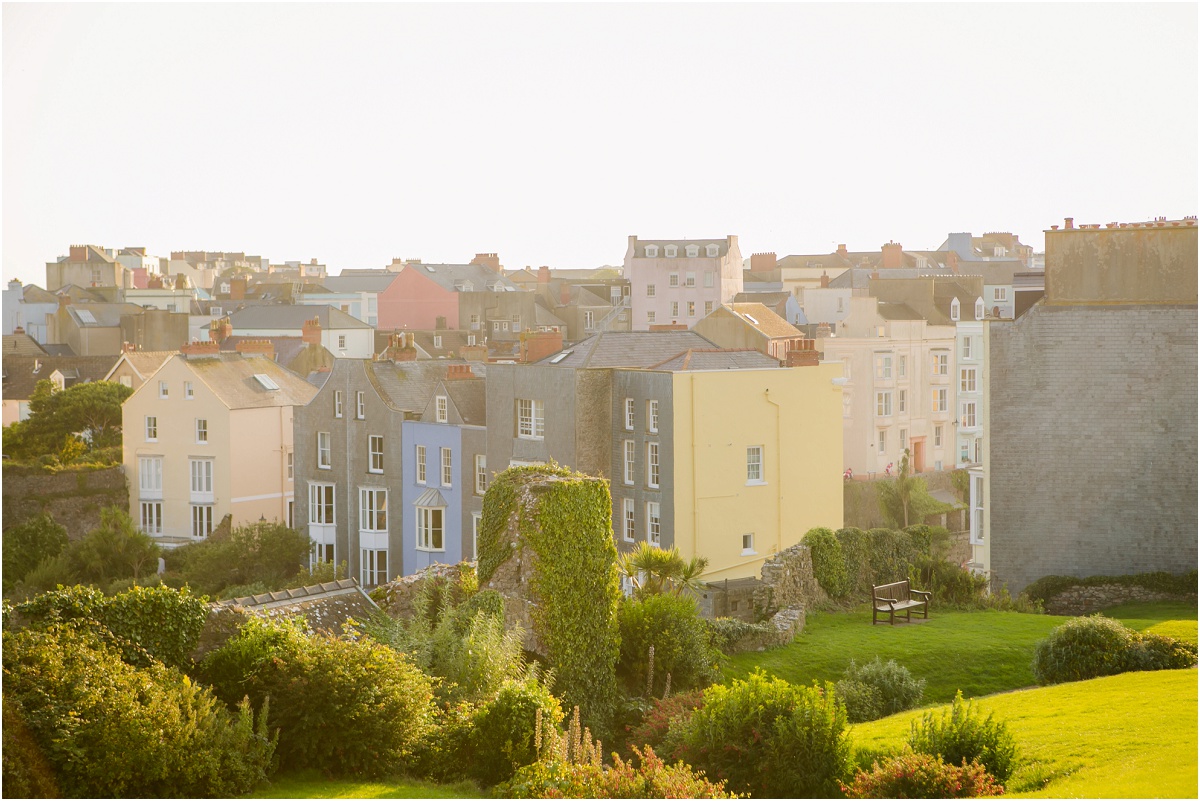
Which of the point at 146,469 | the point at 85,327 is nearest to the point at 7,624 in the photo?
the point at 146,469

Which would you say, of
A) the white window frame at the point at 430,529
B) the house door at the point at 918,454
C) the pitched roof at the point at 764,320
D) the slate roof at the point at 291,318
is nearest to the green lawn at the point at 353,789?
the white window frame at the point at 430,529

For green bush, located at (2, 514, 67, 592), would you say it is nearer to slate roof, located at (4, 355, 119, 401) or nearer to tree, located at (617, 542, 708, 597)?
slate roof, located at (4, 355, 119, 401)

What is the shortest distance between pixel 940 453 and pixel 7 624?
170 feet

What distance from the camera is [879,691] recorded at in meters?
22.2

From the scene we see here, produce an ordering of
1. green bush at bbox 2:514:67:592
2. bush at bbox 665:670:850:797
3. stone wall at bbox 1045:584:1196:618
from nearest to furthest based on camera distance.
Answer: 1. bush at bbox 665:670:850:797
2. stone wall at bbox 1045:584:1196:618
3. green bush at bbox 2:514:67:592

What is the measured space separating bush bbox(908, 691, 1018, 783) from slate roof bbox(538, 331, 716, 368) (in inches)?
946

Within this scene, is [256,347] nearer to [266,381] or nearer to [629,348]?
[266,381]

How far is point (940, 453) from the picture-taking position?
62.2m

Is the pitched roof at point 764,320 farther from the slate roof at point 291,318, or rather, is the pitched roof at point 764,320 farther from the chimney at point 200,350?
the slate roof at point 291,318

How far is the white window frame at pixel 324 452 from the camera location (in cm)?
4691

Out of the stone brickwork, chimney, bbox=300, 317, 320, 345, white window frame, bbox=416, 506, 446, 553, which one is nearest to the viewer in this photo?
the stone brickwork

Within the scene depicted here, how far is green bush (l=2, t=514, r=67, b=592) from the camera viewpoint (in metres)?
45.7

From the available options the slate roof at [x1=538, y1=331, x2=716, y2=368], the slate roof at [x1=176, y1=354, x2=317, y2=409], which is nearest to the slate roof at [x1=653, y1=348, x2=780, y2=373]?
the slate roof at [x1=538, y1=331, x2=716, y2=368]

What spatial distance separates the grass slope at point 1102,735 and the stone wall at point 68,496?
125ft
